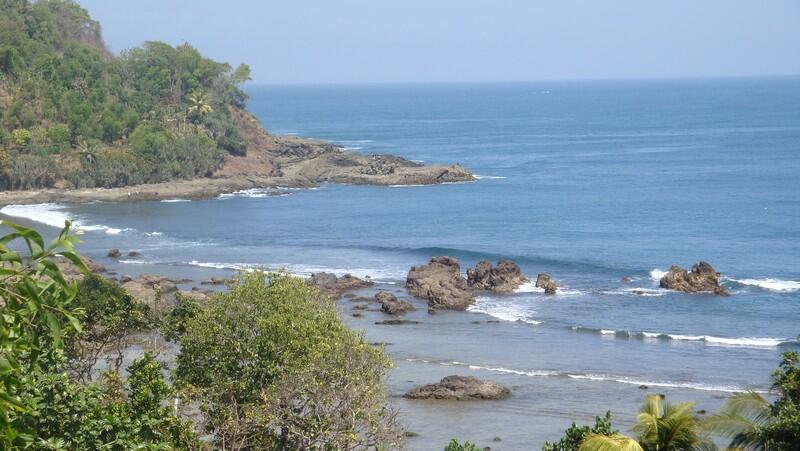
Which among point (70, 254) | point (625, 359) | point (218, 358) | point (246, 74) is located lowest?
point (625, 359)

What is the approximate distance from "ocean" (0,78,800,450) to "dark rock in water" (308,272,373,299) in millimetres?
1615

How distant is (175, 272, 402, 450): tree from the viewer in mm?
18500

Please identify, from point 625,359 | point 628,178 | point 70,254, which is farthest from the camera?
point 628,178

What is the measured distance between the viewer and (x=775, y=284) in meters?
53.8

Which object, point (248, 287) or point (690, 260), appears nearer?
point (248, 287)

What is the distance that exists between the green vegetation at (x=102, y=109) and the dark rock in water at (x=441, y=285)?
46.7m

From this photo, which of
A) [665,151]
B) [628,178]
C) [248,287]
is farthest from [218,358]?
[665,151]

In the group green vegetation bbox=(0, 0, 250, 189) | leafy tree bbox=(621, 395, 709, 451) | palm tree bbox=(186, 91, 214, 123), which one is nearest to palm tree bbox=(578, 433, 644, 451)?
leafy tree bbox=(621, 395, 709, 451)

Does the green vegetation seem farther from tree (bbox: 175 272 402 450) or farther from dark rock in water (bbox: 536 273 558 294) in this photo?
tree (bbox: 175 272 402 450)

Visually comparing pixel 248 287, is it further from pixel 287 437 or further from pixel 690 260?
pixel 690 260

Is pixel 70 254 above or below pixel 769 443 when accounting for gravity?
above

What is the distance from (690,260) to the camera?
60.5m

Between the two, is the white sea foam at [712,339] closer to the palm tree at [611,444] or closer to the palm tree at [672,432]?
the palm tree at [672,432]

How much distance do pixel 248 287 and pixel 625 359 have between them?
74.8 feet
